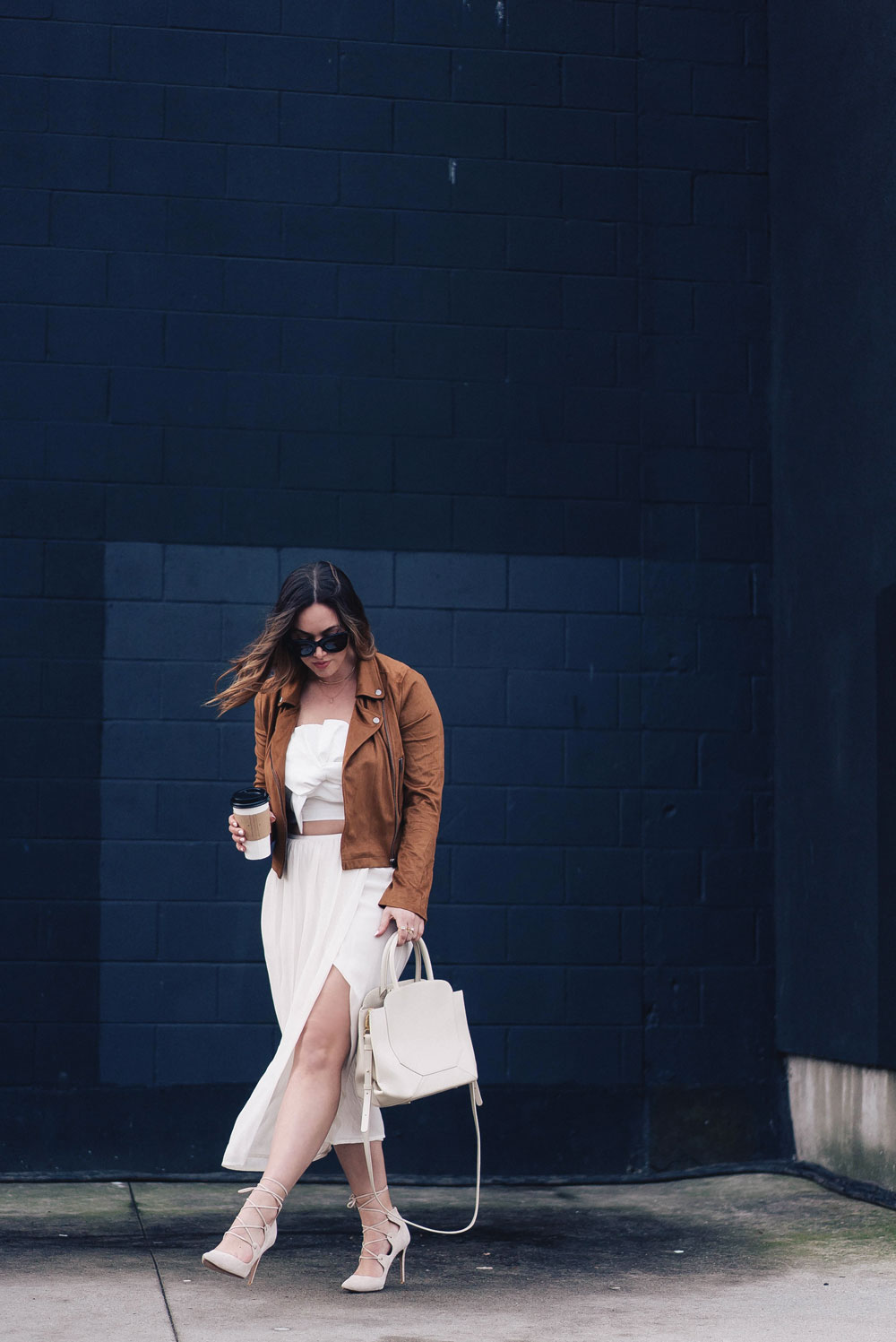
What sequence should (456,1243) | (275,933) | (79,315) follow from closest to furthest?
(275,933) < (456,1243) < (79,315)

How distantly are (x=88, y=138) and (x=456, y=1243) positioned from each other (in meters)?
4.42

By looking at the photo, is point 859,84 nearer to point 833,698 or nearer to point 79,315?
point 833,698

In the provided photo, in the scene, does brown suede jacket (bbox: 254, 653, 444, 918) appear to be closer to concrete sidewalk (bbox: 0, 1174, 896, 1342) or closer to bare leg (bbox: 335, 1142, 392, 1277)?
bare leg (bbox: 335, 1142, 392, 1277)

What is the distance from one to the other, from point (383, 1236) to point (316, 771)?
4.33 feet

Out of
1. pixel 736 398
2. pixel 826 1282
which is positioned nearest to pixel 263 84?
pixel 736 398

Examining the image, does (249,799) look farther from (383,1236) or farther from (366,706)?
(383,1236)

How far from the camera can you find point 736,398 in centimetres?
659

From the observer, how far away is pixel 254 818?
4.19 metres

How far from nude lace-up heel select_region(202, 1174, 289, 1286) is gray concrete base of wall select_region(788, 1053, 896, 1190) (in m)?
2.42

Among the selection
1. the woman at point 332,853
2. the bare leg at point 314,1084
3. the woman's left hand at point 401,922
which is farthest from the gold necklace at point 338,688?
the bare leg at point 314,1084

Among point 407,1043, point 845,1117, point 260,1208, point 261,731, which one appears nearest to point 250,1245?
point 260,1208

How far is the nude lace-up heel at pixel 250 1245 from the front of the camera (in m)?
3.91

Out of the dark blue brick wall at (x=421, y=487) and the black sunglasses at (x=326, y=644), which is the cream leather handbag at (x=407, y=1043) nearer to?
the black sunglasses at (x=326, y=644)

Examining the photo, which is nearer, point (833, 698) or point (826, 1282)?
point (826, 1282)
